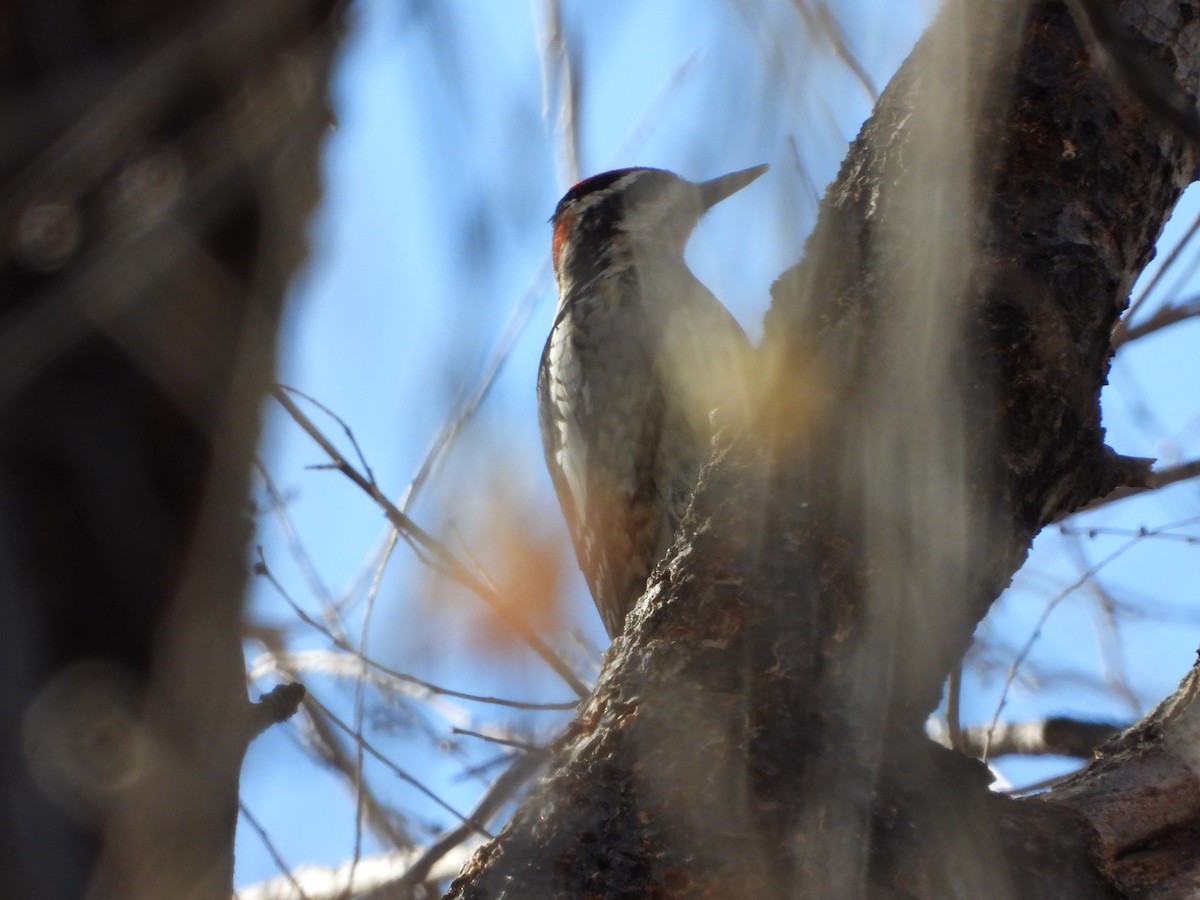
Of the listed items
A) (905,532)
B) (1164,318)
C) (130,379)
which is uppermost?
(1164,318)

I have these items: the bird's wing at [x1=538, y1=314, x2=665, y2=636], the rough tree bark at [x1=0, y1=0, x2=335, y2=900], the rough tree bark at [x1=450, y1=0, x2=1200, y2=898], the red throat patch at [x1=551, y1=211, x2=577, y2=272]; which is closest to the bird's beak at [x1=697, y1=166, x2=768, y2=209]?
the rough tree bark at [x1=450, y1=0, x2=1200, y2=898]

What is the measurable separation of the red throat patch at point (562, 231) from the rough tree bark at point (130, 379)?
8.89 feet

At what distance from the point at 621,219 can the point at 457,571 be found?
1.91 metres

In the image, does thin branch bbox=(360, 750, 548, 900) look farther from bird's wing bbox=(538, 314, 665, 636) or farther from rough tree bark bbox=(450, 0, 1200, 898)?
rough tree bark bbox=(450, 0, 1200, 898)

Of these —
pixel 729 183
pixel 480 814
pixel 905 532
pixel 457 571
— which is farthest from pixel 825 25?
pixel 480 814

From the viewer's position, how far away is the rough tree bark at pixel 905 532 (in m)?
1.25

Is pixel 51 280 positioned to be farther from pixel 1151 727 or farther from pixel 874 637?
pixel 1151 727

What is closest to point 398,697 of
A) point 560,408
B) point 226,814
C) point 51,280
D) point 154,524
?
point 560,408

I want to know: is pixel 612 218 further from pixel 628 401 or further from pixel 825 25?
pixel 825 25

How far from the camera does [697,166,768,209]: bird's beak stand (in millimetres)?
1203

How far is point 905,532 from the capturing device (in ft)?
4.57

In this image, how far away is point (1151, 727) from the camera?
1506mm

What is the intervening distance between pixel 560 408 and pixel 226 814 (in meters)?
2.09

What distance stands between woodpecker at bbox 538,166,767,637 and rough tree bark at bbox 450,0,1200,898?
1637 millimetres
